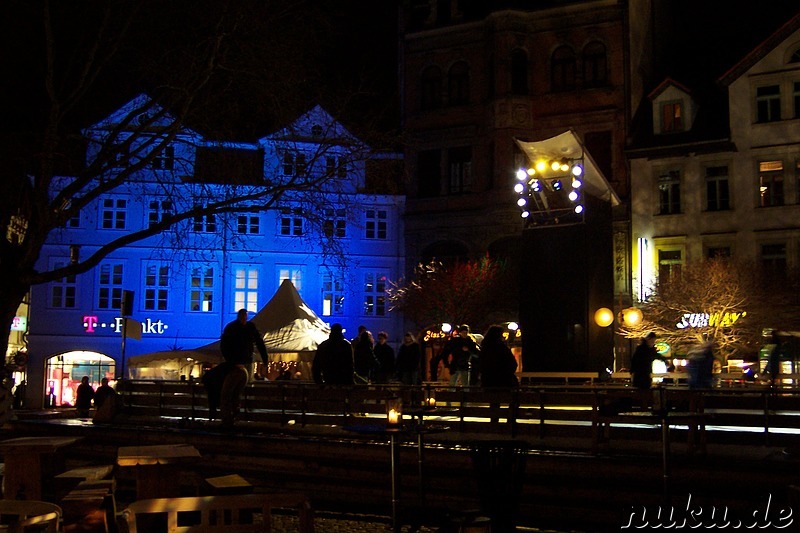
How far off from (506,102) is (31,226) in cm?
2768

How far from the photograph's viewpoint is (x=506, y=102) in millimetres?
40812

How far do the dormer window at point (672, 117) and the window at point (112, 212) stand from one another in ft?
77.5

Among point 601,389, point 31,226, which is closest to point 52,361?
point 31,226

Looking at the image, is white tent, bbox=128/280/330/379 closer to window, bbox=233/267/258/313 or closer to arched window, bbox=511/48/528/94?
window, bbox=233/267/258/313

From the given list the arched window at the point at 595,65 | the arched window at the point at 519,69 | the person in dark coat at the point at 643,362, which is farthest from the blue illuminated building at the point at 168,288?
the person in dark coat at the point at 643,362

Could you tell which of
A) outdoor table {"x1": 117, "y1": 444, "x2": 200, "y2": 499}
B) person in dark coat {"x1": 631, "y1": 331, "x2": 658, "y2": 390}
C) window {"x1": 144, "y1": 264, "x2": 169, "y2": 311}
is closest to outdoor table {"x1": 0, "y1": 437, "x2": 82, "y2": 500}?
outdoor table {"x1": 117, "y1": 444, "x2": 200, "y2": 499}

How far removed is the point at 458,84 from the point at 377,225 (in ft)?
24.5

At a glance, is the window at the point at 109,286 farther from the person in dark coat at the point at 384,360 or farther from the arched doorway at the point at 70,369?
the person in dark coat at the point at 384,360

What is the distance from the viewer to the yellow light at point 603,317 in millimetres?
24188

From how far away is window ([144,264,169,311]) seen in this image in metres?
42.7

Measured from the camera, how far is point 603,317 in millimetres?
24281

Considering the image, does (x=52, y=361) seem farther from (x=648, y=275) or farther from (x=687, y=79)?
(x=687, y=79)

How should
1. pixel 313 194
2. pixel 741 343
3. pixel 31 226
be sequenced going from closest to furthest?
1. pixel 31 226
2. pixel 313 194
3. pixel 741 343

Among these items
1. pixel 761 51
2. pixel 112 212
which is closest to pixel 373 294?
pixel 112 212
